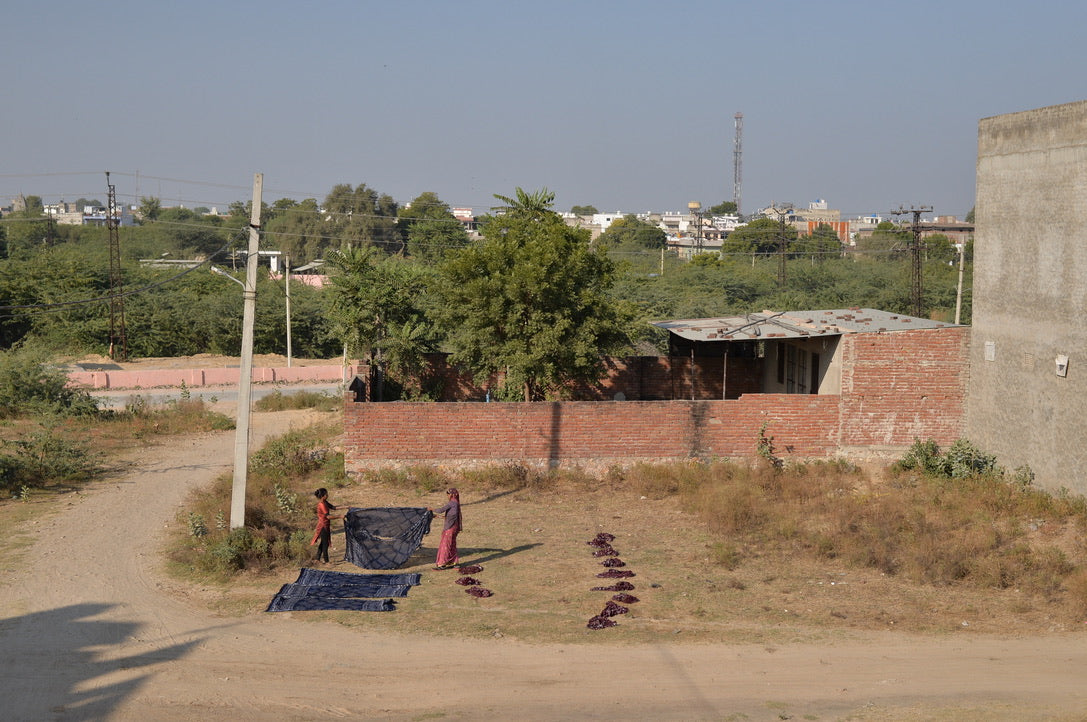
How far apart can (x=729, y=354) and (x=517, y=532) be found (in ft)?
36.1

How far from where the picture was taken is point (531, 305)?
19953 mm

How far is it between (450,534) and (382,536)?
112 cm

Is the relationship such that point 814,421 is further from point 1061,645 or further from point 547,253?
point 1061,645

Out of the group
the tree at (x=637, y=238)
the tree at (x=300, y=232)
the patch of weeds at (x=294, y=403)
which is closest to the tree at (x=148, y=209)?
the tree at (x=300, y=232)

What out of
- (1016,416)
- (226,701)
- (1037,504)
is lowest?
(226,701)

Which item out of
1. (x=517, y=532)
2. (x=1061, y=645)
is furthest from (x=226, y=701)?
(x=1061, y=645)

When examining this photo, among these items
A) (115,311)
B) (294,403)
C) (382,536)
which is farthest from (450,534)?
(115,311)

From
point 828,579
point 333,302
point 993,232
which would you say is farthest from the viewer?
point 333,302

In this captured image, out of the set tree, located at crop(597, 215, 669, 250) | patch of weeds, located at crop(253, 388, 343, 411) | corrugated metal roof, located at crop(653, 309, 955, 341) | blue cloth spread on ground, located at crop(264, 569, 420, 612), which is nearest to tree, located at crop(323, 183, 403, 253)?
tree, located at crop(597, 215, 669, 250)

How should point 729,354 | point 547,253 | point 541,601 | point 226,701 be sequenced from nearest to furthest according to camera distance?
point 226,701
point 541,601
point 547,253
point 729,354

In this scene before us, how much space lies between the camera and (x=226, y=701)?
31.6 feet

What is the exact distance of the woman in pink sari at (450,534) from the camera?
45.7 feet

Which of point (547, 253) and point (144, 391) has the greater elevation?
point (547, 253)

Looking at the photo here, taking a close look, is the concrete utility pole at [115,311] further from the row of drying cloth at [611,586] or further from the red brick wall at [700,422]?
the row of drying cloth at [611,586]
